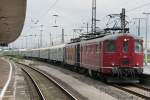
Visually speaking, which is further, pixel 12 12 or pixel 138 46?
pixel 138 46

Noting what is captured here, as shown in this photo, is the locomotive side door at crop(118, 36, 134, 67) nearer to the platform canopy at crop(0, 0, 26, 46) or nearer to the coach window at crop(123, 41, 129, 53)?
the coach window at crop(123, 41, 129, 53)

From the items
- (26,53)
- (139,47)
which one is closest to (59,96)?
(139,47)

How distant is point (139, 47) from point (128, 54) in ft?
3.00

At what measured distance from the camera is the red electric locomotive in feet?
81.4

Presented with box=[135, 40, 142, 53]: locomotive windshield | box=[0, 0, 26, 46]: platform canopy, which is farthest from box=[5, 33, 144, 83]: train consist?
box=[0, 0, 26, 46]: platform canopy

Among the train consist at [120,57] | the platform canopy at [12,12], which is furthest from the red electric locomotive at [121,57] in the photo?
the platform canopy at [12,12]

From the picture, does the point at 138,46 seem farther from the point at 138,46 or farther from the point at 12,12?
the point at 12,12

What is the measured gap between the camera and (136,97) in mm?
18891

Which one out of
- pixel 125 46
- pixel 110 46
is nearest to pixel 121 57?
pixel 125 46

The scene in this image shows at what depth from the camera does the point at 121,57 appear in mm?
25109

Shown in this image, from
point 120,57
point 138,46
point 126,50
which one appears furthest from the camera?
point 138,46

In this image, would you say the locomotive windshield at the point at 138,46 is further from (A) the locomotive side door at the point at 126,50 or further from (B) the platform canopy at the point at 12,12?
(B) the platform canopy at the point at 12,12

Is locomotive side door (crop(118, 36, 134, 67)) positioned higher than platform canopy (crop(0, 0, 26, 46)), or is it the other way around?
platform canopy (crop(0, 0, 26, 46))

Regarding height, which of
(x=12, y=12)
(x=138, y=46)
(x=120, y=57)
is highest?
(x=12, y=12)
